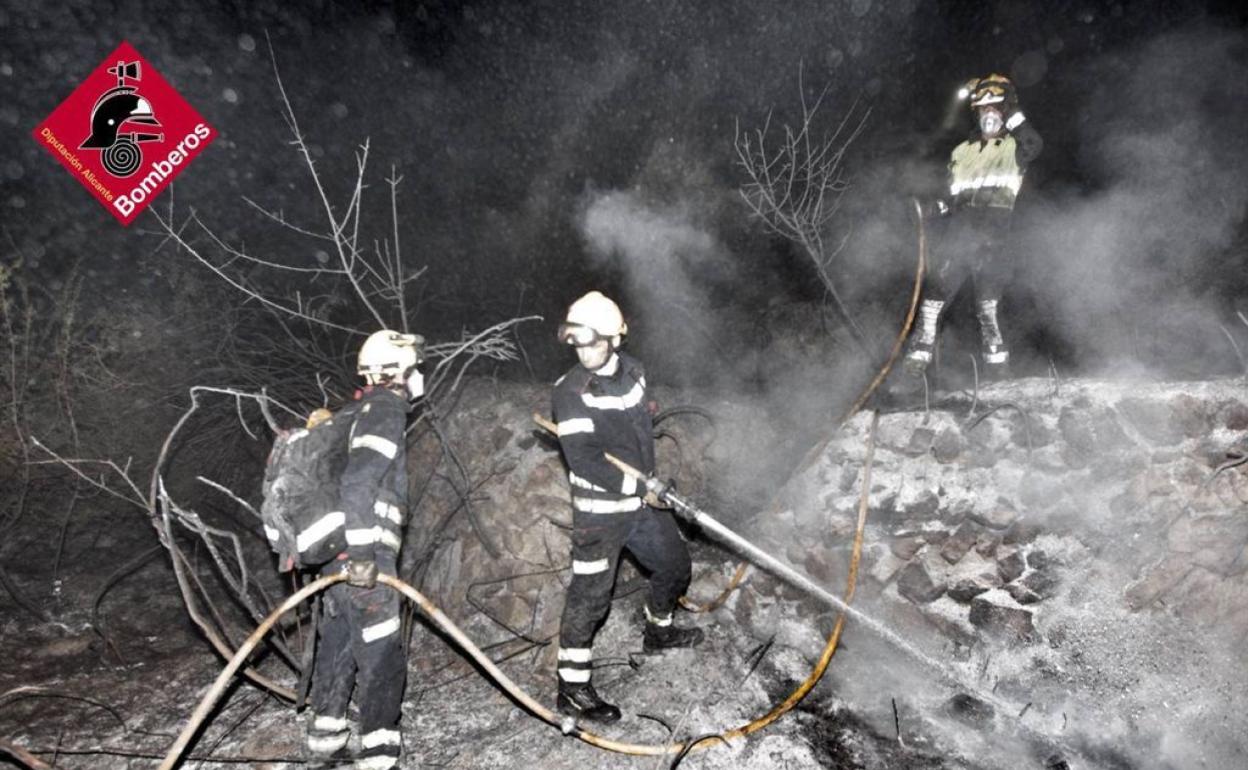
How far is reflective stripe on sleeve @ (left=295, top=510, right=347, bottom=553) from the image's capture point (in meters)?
3.36

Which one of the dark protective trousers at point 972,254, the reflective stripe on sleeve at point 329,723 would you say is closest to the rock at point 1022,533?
the dark protective trousers at point 972,254

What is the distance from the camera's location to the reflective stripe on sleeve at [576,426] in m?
3.65

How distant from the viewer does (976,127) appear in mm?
4660

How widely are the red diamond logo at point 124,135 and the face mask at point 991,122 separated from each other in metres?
9.70

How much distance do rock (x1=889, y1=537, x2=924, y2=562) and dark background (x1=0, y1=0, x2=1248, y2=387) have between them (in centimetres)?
199

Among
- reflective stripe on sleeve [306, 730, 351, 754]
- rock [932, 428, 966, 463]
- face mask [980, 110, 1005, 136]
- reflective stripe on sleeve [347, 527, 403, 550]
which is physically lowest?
reflective stripe on sleeve [306, 730, 351, 754]

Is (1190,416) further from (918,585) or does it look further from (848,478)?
(848,478)

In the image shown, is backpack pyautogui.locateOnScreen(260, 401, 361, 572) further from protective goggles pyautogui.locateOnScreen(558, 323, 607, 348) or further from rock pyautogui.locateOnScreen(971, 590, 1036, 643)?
rock pyautogui.locateOnScreen(971, 590, 1036, 643)

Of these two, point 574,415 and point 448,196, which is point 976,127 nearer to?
point 574,415

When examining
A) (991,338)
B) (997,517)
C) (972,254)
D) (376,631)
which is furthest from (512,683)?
(972,254)

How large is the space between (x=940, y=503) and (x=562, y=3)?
9235 millimetres

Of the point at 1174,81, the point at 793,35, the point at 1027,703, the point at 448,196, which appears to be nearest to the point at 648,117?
the point at 793,35

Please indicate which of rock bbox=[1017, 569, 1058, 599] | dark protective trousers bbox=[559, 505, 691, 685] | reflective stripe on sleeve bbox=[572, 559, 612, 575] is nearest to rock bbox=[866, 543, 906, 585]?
rock bbox=[1017, 569, 1058, 599]

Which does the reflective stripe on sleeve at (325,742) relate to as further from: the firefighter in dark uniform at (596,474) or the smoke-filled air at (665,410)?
the firefighter in dark uniform at (596,474)
